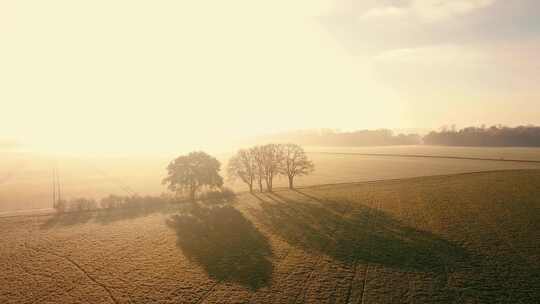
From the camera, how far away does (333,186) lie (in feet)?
229

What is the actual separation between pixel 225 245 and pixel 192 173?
29610mm

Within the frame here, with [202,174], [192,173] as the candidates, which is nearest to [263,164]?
A: [202,174]

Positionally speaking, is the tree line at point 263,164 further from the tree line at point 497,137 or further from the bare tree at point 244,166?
the tree line at point 497,137

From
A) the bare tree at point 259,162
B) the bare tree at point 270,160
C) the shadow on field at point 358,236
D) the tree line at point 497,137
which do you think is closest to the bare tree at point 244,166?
the bare tree at point 259,162

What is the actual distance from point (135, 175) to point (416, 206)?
91.9m

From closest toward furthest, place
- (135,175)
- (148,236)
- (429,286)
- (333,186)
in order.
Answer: (429,286)
(148,236)
(333,186)
(135,175)

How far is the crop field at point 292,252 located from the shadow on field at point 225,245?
A: 16 cm

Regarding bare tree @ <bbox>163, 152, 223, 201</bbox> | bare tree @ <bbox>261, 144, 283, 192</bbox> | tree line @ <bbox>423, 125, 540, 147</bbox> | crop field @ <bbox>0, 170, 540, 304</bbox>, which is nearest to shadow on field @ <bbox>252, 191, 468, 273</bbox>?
crop field @ <bbox>0, 170, 540, 304</bbox>

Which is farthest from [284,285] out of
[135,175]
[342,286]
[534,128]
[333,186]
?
[534,128]

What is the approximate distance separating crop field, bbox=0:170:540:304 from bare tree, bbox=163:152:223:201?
8.50 metres

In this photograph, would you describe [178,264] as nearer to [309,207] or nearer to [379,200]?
[309,207]

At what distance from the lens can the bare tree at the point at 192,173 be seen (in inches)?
2409

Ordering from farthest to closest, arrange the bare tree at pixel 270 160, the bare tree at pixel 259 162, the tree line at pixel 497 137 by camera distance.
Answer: the tree line at pixel 497 137 → the bare tree at pixel 259 162 → the bare tree at pixel 270 160

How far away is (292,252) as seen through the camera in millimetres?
32500
